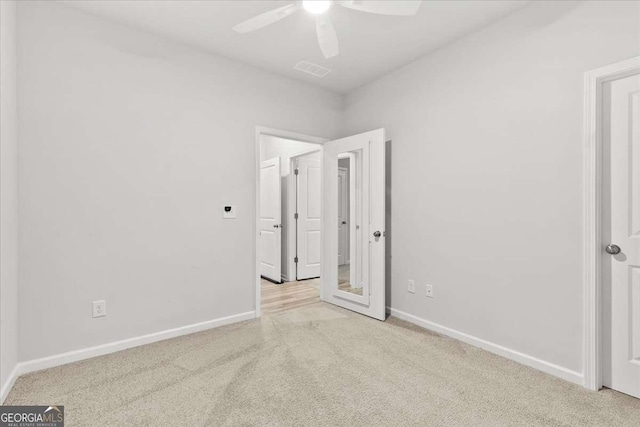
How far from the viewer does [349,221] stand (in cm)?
362

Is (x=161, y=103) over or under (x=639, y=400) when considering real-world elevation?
over

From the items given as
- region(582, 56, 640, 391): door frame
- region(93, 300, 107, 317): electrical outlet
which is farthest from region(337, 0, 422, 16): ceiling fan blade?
region(93, 300, 107, 317): electrical outlet

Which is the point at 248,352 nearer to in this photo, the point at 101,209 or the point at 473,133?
the point at 101,209

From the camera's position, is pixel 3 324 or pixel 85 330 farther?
pixel 85 330

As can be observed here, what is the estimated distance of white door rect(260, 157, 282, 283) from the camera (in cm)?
487

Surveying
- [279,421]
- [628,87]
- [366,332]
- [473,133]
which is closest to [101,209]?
[279,421]

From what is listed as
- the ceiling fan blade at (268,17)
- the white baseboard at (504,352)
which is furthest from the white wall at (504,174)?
the ceiling fan blade at (268,17)

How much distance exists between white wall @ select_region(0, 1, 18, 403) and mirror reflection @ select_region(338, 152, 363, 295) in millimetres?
2754

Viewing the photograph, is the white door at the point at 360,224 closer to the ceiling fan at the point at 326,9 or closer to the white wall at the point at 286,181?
the white wall at the point at 286,181

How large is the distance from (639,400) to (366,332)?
1.78 metres

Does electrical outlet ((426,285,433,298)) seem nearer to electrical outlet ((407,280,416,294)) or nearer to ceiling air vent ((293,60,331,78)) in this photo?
electrical outlet ((407,280,416,294))

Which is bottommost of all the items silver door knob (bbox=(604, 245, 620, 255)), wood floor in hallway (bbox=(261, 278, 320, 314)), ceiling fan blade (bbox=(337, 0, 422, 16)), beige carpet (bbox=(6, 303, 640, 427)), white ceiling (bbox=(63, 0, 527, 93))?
wood floor in hallway (bbox=(261, 278, 320, 314))

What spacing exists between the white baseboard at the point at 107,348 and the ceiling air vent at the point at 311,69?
103 inches

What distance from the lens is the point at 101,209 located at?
241 cm
